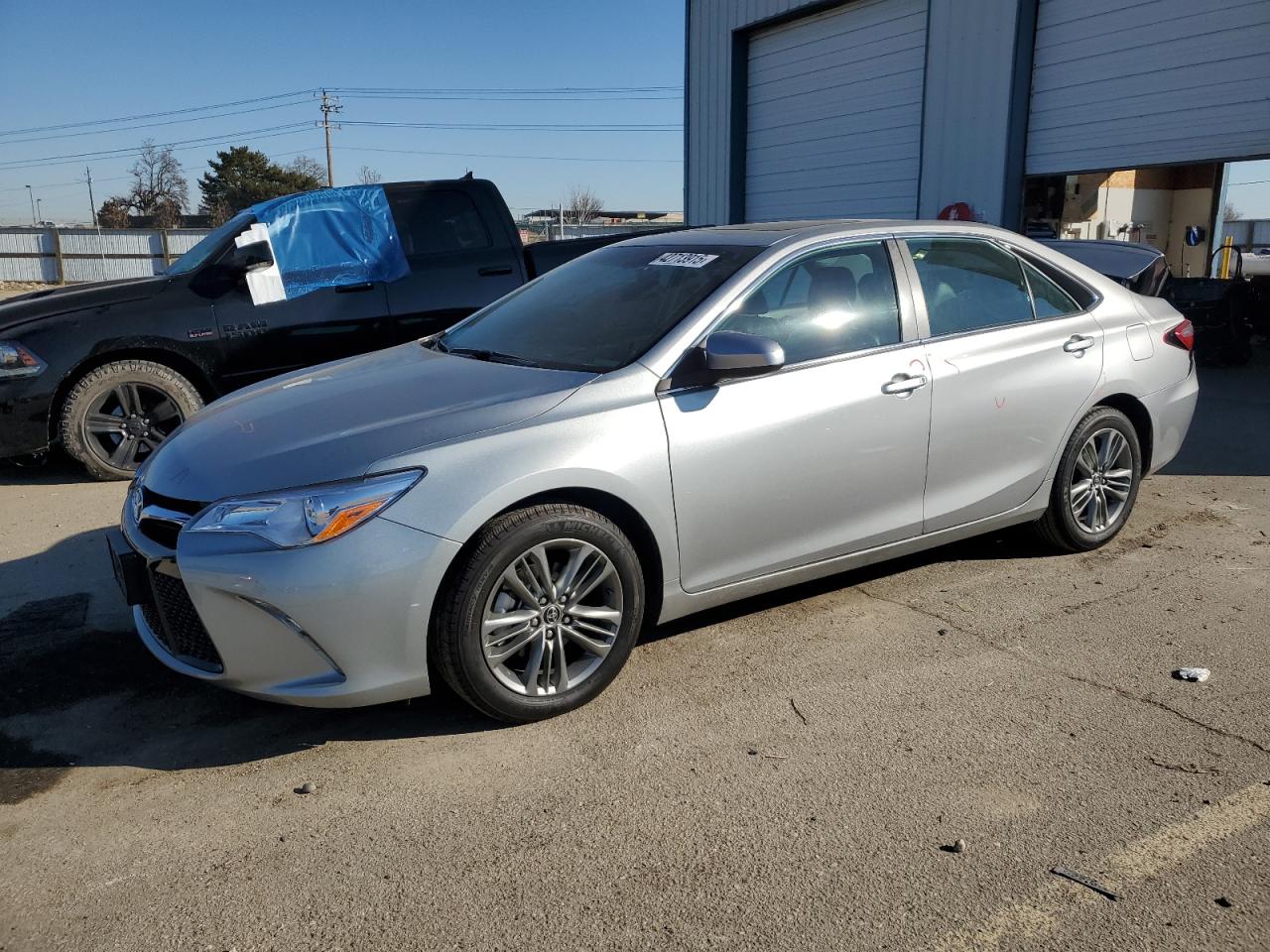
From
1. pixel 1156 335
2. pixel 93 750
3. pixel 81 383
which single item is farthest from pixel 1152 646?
pixel 81 383

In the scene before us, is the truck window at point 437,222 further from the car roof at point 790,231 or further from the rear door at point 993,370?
the rear door at point 993,370

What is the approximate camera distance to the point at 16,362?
6309mm

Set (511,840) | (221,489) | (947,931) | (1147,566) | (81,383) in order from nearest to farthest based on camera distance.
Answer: (947,931) → (511,840) → (221,489) → (1147,566) → (81,383)

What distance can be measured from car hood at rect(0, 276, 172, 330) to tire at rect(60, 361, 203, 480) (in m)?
0.43

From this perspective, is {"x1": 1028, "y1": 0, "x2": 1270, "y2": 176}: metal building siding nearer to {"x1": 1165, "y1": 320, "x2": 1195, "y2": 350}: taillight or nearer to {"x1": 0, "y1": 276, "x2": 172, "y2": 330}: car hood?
{"x1": 1165, "y1": 320, "x2": 1195, "y2": 350}: taillight

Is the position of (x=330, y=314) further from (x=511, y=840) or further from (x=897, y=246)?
(x=511, y=840)

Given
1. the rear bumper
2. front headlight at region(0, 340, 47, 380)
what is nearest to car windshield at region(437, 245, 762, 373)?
the rear bumper

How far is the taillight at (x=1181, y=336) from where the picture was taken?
510cm

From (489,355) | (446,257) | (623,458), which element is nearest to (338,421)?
(489,355)

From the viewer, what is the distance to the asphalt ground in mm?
2416

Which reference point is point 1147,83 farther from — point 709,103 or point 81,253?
point 81,253

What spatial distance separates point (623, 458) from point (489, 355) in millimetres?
1007

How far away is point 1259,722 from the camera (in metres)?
Answer: 3.30

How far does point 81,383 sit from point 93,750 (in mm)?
A: 3920
